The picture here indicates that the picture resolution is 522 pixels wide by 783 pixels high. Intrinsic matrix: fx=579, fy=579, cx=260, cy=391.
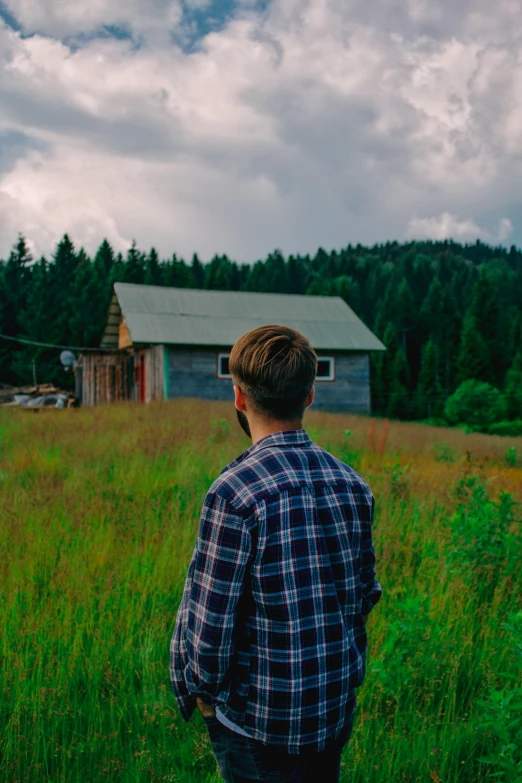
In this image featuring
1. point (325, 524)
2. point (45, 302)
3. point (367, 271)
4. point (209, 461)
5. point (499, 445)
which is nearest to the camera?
point (325, 524)

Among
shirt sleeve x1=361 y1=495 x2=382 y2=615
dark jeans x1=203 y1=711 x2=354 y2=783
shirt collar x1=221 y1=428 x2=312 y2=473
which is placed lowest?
dark jeans x1=203 y1=711 x2=354 y2=783

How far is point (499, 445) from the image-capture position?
47.3 feet

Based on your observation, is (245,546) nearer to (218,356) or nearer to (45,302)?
(218,356)

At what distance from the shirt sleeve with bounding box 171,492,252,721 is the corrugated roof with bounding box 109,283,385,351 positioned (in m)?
20.4

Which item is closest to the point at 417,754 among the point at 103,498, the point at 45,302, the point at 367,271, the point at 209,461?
the point at 103,498

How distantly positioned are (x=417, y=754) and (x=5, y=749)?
183 centimetres

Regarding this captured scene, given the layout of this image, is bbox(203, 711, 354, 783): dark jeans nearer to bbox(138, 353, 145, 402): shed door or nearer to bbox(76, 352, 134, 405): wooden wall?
bbox(138, 353, 145, 402): shed door

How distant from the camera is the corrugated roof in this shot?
74.5ft

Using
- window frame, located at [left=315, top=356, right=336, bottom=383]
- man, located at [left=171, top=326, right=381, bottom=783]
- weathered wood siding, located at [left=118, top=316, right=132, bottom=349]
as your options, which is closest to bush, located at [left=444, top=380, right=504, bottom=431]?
window frame, located at [left=315, top=356, right=336, bottom=383]

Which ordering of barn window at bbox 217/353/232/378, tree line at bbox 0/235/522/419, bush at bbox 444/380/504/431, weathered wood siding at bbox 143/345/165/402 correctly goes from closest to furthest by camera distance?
weathered wood siding at bbox 143/345/165/402 < barn window at bbox 217/353/232/378 < bush at bbox 444/380/504/431 < tree line at bbox 0/235/522/419

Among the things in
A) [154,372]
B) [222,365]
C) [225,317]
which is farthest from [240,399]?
[225,317]

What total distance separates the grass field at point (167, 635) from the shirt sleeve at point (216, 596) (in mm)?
1246

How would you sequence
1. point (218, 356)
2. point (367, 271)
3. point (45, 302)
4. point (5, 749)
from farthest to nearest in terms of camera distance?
point (367, 271)
point (45, 302)
point (218, 356)
point (5, 749)

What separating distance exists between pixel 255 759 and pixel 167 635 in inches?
80.5
